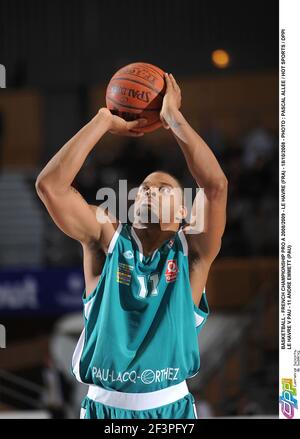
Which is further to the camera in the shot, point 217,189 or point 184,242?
point 184,242

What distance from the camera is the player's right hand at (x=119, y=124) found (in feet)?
10.6

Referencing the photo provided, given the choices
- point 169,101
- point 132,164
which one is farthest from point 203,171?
point 132,164

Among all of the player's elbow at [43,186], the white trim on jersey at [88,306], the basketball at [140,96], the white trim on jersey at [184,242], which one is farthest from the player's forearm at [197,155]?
the white trim on jersey at [88,306]

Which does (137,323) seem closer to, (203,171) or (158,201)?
(158,201)

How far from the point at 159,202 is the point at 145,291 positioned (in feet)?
1.25

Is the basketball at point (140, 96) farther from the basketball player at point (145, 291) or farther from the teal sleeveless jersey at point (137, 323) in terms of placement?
the teal sleeveless jersey at point (137, 323)

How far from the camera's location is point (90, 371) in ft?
11.0

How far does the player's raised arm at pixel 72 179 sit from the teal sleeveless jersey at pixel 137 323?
150 mm

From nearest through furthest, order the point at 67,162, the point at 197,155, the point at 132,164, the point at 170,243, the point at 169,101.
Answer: the point at 67,162 → the point at 197,155 → the point at 169,101 → the point at 170,243 → the point at 132,164

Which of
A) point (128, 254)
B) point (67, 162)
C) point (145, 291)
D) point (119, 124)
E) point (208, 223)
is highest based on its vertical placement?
point (119, 124)

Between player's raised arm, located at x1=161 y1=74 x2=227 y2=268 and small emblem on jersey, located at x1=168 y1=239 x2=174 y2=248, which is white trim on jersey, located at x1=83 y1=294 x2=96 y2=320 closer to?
Answer: small emblem on jersey, located at x1=168 y1=239 x2=174 y2=248

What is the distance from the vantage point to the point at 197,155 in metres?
3.21
